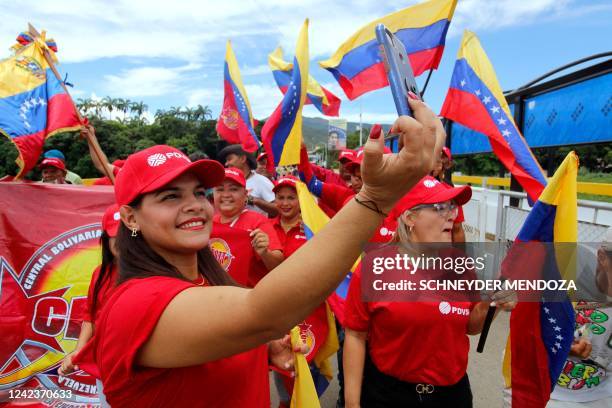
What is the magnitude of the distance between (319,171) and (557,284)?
4.23 meters

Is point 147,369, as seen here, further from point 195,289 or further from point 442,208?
point 442,208

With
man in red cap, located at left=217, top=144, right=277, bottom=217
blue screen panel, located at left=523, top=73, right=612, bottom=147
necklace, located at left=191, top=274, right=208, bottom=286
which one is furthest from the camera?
man in red cap, located at left=217, top=144, right=277, bottom=217

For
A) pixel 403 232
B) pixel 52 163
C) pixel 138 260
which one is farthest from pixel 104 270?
pixel 52 163

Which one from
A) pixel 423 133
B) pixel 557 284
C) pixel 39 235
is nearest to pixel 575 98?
pixel 557 284

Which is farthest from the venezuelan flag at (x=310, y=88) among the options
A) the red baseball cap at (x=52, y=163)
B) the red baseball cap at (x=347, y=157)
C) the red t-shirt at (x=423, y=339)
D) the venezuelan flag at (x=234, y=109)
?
the red t-shirt at (x=423, y=339)

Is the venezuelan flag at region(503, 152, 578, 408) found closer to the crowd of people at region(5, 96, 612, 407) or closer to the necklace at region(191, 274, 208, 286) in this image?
the crowd of people at region(5, 96, 612, 407)

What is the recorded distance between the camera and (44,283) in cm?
323

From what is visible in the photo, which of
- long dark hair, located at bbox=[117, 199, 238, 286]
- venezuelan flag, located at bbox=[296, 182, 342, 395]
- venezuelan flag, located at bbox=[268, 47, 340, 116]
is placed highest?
venezuelan flag, located at bbox=[268, 47, 340, 116]

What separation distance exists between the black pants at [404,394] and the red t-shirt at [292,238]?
141 centimetres

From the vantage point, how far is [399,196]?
90 centimetres

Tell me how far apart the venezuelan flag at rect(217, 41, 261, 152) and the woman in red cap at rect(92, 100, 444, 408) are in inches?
168

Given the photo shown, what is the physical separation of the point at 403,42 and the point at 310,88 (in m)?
3.24

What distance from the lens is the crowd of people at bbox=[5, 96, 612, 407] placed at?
87 cm

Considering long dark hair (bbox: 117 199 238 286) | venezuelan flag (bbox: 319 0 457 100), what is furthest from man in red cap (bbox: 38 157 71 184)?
long dark hair (bbox: 117 199 238 286)
